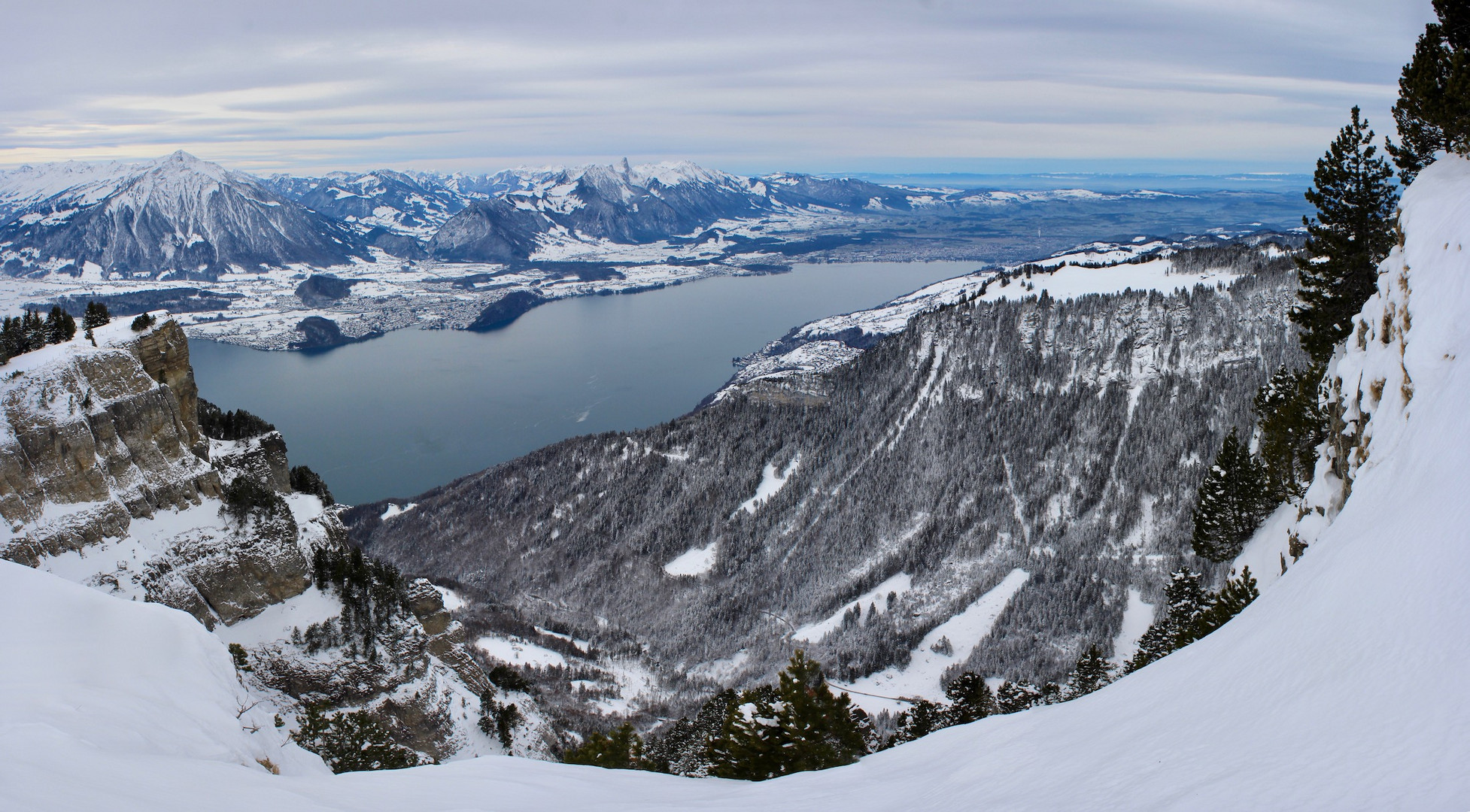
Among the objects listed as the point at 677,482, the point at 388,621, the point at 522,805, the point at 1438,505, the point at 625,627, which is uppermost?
the point at 1438,505

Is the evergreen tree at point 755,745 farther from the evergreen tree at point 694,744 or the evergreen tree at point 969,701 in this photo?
the evergreen tree at point 969,701

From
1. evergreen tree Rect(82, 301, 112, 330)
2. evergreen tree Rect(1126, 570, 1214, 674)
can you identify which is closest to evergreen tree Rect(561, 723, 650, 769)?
evergreen tree Rect(1126, 570, 1214, 674)

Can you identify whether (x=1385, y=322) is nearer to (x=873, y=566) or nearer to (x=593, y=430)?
(x=873, y=566)

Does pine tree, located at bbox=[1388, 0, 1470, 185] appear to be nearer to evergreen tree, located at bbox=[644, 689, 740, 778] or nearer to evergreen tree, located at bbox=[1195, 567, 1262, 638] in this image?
evergreen tree, located at bbox=[1195, 567, 1262, 638]

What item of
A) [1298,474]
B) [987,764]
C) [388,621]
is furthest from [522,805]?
[1298,474]

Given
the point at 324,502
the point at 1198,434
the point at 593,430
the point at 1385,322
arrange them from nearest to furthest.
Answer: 1. the point at 1385,322
2. the point at 324,502
3. the point at 1198,434
4. the point at 593,430

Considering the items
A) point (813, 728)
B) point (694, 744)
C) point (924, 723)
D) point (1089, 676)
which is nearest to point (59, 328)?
point (694, 744)
